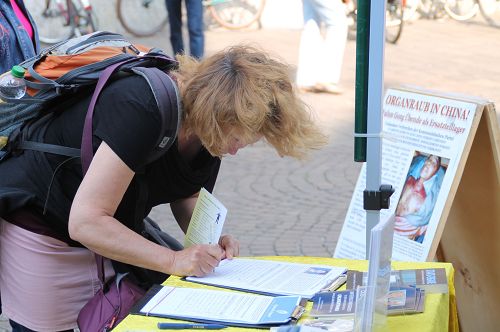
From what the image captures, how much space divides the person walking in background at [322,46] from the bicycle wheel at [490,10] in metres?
5.64

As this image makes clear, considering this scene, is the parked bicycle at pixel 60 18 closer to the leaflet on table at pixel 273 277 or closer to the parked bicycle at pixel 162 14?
the parked bicycle at pixel 162 14

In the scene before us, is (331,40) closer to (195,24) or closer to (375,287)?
(195,24)

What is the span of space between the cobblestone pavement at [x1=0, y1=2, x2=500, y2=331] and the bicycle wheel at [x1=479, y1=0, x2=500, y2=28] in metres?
2.76

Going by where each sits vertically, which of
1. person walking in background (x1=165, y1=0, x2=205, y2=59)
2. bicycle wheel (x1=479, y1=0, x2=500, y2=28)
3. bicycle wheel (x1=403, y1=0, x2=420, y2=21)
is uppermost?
person walking in background (x1=165, y1=0, x2=205, y2=59)

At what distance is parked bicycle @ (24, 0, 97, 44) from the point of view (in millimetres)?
10516

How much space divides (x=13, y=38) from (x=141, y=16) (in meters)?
8.34

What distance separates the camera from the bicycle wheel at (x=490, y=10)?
13.3 meters

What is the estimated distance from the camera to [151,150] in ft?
7.67

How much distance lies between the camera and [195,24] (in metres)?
8.49

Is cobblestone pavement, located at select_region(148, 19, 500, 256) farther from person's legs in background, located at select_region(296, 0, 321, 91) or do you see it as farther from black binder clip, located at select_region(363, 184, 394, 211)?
black binder clip, located at select_region(363, 184, 394, 211)

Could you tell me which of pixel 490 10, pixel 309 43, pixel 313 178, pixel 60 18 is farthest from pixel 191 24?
pixel 490 10

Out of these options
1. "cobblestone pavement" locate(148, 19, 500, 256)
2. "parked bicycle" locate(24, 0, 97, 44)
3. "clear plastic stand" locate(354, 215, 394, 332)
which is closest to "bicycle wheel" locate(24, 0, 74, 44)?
"parked bicycle" locate(24, 0, 97, 44)

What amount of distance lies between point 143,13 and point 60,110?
30.7 feet

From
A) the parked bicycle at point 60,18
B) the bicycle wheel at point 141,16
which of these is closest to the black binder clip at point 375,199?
the parked bicycle at point 60,18
